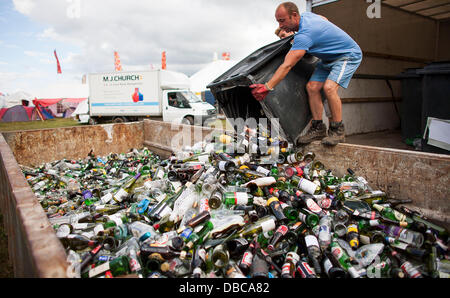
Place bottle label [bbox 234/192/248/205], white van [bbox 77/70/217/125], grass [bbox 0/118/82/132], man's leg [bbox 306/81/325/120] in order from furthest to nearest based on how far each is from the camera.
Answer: grass [bbox 0/118/82/132]
white van [bbox 77/70/217/125]
man's leg [bbox 306/81/325/120]
bottle label [bbox 234/192/248/205]

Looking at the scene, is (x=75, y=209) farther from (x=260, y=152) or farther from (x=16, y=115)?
(x=16, y=115)

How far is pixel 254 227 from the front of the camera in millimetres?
2371

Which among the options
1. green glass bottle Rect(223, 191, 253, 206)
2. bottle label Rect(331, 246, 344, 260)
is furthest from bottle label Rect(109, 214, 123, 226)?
bottle label Rect(331, 246, 344, 260)

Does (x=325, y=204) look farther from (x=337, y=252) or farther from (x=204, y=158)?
(x=204, y=158)

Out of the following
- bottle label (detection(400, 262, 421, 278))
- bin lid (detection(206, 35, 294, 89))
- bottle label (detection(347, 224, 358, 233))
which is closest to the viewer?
bottle label (detection(400, 262, 421, 278))

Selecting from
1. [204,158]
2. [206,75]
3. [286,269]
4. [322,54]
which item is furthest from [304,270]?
[206,75]

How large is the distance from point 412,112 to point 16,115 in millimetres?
25918

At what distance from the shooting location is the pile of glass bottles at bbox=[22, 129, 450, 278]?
1.96 metres

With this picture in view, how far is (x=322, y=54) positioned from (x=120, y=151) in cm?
530

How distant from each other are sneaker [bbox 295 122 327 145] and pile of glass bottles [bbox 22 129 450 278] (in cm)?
20

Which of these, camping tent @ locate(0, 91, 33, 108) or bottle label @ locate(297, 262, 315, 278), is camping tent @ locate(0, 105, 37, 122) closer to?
camping tent @ locate(0, 91, 33, 108)

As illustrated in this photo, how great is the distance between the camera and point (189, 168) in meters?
3.45

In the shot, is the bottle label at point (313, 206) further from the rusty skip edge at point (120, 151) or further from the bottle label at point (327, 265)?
the rusty skip edge at point (120, 151)

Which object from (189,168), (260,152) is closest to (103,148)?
(189,168)
